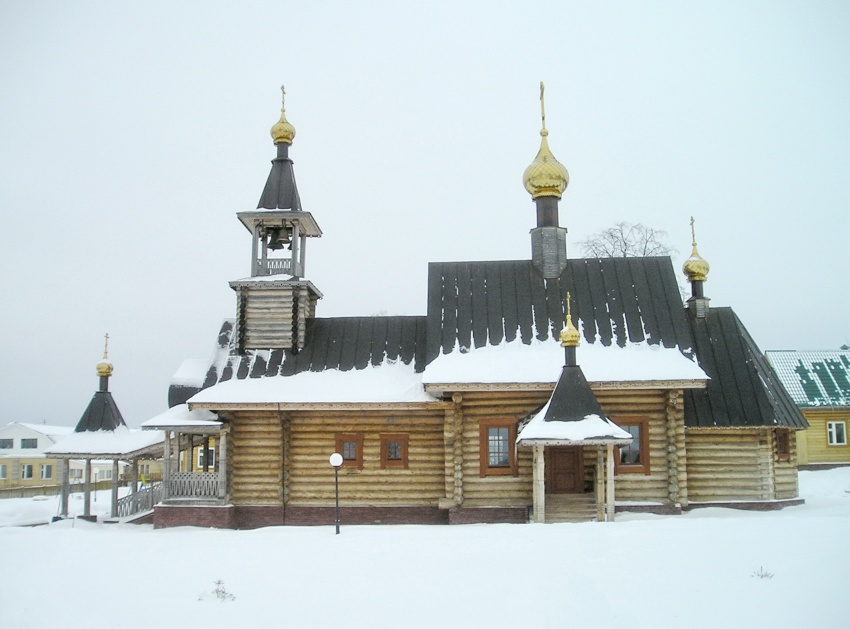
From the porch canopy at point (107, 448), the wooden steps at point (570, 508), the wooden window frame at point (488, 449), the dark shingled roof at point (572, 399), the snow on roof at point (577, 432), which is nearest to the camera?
the snow on roof at point (577, 432)

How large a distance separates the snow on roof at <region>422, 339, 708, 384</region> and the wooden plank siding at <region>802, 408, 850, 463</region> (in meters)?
16.7

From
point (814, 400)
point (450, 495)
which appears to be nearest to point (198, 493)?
point (450, 495)

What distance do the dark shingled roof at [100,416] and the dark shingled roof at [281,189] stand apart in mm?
7587

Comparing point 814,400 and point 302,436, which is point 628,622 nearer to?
point 302,436

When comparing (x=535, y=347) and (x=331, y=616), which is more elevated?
(x=535, y=347)

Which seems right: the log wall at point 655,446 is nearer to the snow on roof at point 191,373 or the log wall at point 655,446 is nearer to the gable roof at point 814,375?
the snow on roof at point 191,373

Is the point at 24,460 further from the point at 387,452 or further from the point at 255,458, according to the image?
the point at 387,452

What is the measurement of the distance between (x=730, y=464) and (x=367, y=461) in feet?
28.1

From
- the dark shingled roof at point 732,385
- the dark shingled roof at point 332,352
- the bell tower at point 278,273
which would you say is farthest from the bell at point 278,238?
the dark shingled roof at point 732,385

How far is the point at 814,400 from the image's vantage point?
31391 millimetres

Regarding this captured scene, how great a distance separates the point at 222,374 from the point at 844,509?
602 inches

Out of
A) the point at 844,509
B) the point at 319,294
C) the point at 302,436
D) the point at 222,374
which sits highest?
the point at 319,294

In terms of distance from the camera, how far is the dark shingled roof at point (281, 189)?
21.1m

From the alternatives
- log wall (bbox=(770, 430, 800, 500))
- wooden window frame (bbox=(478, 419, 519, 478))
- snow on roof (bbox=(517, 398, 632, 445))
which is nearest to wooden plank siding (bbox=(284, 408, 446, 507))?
wooden window frame (bbox=(478, 419, 519, 478))
